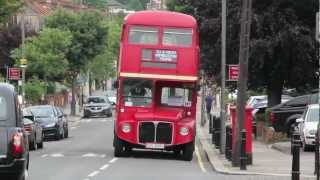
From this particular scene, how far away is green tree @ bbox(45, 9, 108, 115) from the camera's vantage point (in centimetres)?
7125

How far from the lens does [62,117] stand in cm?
3991

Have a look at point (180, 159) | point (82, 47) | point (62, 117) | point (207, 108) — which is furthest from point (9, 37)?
point (180, 159)

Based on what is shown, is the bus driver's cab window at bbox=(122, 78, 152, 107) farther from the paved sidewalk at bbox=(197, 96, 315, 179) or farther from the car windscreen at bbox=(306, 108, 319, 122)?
the car windscreen at bbox=(306, 108, 319, 122)

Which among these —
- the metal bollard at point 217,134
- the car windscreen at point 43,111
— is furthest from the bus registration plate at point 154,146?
the car windscreen at point 43,111

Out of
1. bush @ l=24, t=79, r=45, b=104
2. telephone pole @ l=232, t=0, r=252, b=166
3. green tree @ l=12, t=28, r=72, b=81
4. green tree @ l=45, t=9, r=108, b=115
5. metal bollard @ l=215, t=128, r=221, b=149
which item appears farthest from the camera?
green tree @ l=45, t=9, r=108, b=115

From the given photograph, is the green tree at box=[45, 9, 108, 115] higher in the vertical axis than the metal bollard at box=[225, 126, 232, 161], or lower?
higher

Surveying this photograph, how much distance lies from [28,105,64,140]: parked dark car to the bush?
24827mm

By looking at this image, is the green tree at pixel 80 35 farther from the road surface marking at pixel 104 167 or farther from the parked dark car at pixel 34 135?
the road surface marking at pixel 104 167

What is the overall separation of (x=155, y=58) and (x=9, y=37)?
50.4m

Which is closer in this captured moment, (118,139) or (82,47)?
(118,139)

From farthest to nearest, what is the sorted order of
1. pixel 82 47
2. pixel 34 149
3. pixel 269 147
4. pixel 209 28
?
pixel 82 47 → pixel 209 28 → pixel 269 147 → pixel 34 149

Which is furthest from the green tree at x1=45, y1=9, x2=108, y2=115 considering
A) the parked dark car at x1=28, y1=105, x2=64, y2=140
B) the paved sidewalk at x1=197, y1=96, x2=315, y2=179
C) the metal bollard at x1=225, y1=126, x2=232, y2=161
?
the metal bollard at x1=225, y1=126, x2=232, y2=161

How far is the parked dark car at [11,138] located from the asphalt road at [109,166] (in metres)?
4.86

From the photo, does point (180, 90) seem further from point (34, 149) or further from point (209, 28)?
point (209, 28)
